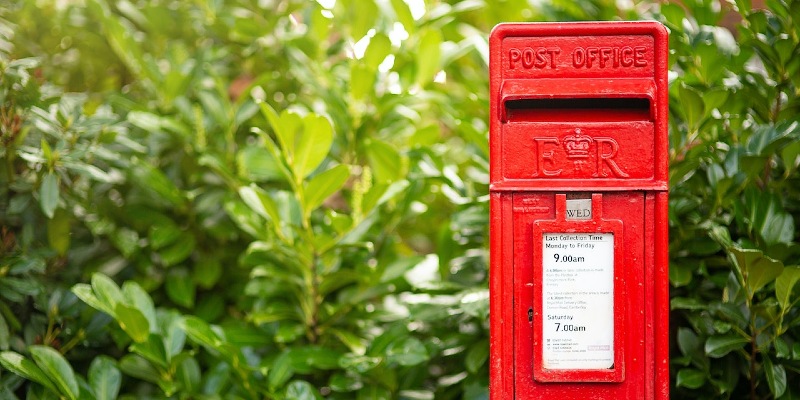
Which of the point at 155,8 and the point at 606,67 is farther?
the point at 155,8

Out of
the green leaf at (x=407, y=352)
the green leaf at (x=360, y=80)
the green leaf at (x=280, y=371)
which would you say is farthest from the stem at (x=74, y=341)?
the green leaf at (x=360, y=80)

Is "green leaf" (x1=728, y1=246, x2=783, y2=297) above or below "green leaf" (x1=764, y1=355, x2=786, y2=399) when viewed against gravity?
above

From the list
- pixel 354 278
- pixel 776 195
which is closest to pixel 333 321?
pixel 354 278

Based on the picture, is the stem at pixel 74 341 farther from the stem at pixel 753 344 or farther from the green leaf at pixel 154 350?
the stem at pixel 753 344

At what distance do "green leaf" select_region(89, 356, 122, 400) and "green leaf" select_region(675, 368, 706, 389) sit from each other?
174 centimetres

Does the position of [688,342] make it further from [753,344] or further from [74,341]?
[74,341]

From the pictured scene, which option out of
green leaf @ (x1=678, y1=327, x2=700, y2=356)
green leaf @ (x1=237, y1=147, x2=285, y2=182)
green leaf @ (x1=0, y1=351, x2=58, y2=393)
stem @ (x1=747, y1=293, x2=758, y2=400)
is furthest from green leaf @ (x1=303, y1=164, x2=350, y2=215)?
stem @ (x1=747, y1=293, x2=758, y2=400)

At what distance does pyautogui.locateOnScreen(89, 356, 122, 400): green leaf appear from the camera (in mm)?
2326

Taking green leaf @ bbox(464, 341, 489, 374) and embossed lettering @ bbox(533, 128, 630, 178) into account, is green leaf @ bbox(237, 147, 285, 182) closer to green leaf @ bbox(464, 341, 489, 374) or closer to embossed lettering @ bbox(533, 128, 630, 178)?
green leaf @ bbox(464, 341, 489, 374)

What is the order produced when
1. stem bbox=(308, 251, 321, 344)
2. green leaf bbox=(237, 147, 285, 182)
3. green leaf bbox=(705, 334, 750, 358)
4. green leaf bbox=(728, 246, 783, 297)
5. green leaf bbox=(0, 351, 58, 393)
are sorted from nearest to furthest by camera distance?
green leaf bbox=(728, 246, 783, 297), green leaf bbox=(705, 334, 750, 358), green leaf bbox=(0, 351, 58, 393), stem bbox=(308, 251, 321, 344), green leaf bbox=(237, 147, 285, 182)

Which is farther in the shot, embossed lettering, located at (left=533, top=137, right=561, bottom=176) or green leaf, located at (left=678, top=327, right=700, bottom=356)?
green leaf, located at (left=678, top=327, right=700, bottom=356)

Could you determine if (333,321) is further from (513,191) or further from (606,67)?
(606,67)

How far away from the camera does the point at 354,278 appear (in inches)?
101

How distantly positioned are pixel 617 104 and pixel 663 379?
690 millimetres
